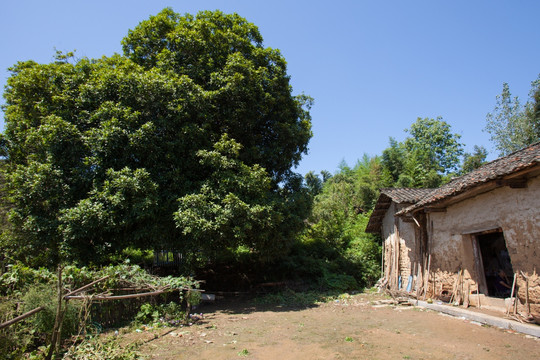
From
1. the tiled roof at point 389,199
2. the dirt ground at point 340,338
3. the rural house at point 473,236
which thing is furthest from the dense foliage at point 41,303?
the tiled roof at point 389,199

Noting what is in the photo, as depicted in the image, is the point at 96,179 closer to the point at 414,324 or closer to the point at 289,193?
the point at 289,193

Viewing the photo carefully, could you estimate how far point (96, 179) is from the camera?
10719 mm

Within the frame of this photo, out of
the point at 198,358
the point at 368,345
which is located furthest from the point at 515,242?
the point at 198,358

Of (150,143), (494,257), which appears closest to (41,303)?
(150,143)

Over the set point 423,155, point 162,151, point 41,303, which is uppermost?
point 423,155

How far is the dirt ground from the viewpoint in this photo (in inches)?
220

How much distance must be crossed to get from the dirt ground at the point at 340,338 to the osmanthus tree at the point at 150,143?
3181 millimetres

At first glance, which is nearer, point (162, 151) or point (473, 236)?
point (473, 236)

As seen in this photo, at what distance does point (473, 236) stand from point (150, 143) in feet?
36.7

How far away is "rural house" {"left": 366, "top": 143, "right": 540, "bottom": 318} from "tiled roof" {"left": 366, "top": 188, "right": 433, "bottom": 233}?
6 centimetres

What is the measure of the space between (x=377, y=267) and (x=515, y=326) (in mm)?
9749

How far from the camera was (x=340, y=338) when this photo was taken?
671 centimetres

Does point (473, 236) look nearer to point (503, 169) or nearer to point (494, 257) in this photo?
point (503, 169)

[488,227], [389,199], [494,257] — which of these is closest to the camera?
[488,227]
